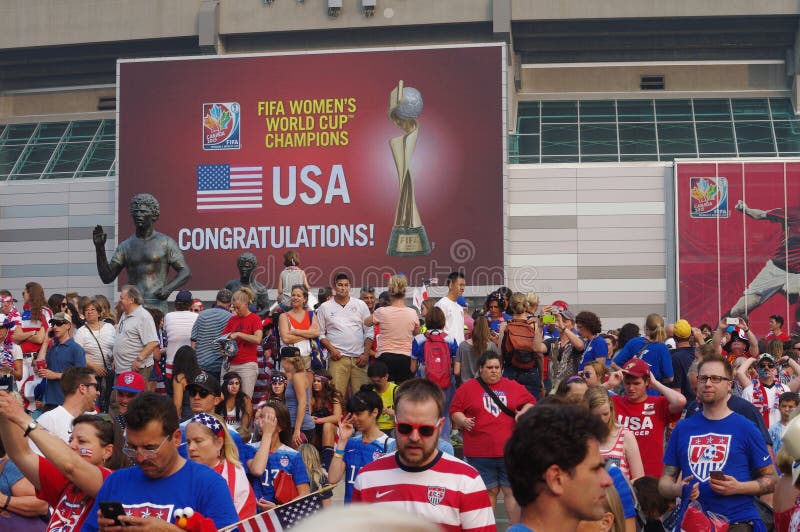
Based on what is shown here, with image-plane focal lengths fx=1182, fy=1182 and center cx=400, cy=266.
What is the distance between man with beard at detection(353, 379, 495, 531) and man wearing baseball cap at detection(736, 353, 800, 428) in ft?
22.0

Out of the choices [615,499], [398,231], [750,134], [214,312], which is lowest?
[615,499]

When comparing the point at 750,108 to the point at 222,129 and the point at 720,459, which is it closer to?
the point at 222,129

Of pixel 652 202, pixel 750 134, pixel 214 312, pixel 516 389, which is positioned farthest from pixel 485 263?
pixel 516 389

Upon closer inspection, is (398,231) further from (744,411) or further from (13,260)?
(744,411)

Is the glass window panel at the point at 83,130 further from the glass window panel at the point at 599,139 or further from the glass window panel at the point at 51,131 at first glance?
the glass window panel at the point at 599,139

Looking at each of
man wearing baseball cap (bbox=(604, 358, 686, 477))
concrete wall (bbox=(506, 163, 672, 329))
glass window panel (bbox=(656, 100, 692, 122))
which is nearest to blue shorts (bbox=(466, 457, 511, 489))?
man wearing baseball cap (bbox=(604, 358, 686, 477))

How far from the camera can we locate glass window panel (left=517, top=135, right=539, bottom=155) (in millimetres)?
35969

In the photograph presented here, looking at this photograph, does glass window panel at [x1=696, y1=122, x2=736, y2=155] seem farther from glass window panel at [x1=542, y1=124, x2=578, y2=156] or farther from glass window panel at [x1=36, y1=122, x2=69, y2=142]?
glass window panel at [x1=36, y1=122, x2=69, y2=142]

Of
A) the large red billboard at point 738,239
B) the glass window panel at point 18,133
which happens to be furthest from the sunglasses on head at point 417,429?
the glass window panel at point 18,133

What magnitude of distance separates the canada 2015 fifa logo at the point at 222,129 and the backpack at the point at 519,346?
22171 millimetres

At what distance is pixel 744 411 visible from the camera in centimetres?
797

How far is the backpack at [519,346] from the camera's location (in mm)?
12297

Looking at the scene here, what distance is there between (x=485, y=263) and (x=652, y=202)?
6017mm

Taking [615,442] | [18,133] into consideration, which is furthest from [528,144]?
[615,442]
